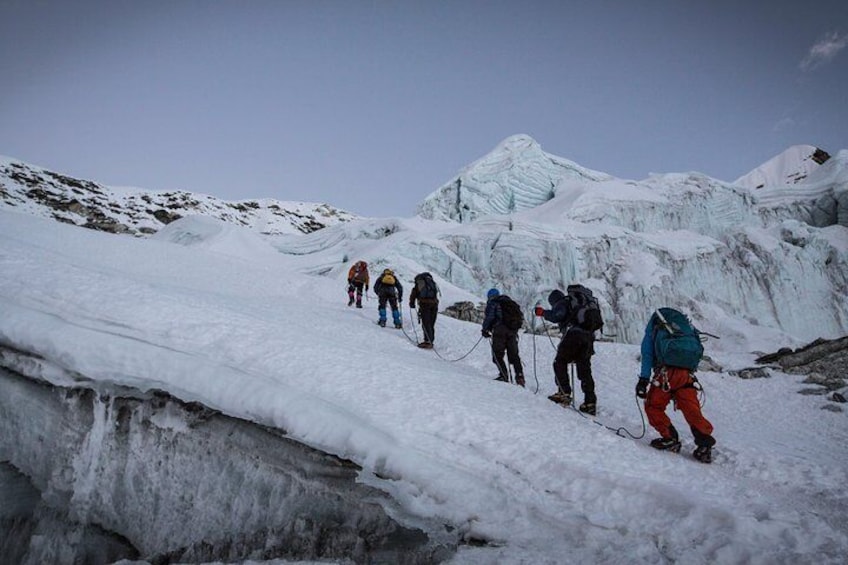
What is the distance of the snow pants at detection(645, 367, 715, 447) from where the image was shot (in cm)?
434

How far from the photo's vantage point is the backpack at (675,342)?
14.7 ft

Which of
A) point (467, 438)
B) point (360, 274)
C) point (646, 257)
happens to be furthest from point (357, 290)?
point (646, 257)

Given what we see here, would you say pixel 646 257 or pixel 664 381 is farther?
pixel 646 257

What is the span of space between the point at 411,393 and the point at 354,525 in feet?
4.74

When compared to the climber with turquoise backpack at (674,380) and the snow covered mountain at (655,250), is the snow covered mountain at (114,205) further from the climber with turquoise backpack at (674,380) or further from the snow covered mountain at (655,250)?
the climber with turquoise backpack at (674,380)

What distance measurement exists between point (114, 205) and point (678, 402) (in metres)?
74.0

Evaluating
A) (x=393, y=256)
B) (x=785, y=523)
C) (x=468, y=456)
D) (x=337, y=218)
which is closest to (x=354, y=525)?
(x=468, y=456)

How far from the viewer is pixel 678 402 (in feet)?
14.7

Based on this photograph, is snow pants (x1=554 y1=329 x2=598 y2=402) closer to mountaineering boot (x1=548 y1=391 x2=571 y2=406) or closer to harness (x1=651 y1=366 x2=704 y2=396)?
mountaineering boot (x1=548 y1=391 x2=571 y2=406)

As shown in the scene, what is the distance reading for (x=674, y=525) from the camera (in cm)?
291

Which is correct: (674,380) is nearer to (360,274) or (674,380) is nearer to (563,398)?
(563,398)

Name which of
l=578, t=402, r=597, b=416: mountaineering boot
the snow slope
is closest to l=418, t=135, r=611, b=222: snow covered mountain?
the snow slope

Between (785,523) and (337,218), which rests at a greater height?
(337,218)

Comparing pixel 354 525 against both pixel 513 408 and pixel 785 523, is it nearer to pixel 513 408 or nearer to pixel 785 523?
pixel 513 408
